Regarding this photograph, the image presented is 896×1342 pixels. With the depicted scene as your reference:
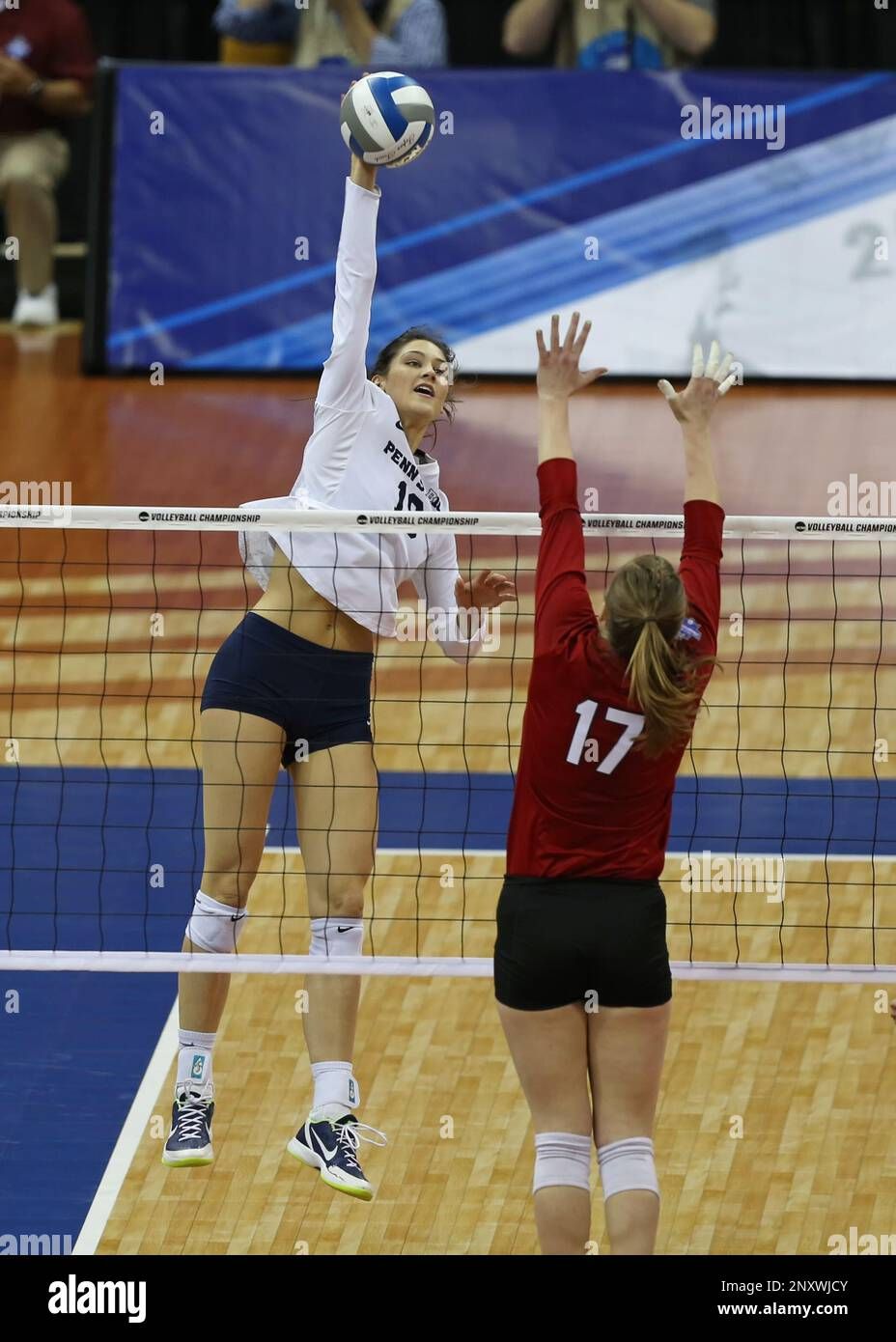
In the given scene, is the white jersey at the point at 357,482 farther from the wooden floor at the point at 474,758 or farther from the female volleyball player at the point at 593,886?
the female volleyball player at the point at 593,886

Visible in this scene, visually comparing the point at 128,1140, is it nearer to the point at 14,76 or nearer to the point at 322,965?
the point at 322,965

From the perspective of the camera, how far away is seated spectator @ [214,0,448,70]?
15695mm

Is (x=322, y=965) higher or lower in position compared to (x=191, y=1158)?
higher

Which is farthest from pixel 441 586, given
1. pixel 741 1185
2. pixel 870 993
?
pixel 870 993

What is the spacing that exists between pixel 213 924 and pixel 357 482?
141 centimetres

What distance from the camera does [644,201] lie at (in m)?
15.1

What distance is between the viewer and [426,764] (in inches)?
399

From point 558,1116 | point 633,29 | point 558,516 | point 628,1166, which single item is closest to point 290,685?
point 558,516

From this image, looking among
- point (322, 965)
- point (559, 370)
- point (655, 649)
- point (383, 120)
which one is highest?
point (383, 120)

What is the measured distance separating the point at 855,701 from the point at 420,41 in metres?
7.60

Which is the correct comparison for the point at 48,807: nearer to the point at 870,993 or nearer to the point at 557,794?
the point at 870,993

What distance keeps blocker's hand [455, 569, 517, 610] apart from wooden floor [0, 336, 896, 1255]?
46 cm

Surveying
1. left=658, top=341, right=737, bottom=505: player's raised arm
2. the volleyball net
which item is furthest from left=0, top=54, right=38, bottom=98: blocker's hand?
left=658, top=341, right=737, bottom=505: player's raised arm

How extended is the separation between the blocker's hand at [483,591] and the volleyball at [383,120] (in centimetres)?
132
